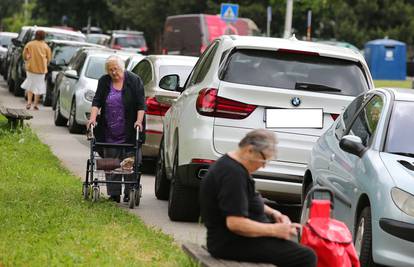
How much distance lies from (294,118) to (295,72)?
50cm

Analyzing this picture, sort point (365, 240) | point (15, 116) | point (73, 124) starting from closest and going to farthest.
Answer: point (365, 240) → point (15, 116) → point (73, 124)

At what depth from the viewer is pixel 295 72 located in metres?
11.5

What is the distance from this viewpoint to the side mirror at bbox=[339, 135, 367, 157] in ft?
30.8

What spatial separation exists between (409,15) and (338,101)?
56194 millimetres

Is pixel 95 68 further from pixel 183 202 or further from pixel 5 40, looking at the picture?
pixel 5 40

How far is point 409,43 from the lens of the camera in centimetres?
6925

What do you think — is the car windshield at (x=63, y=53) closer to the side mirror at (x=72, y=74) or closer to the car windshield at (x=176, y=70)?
the side mirror at (x=72, y=74)

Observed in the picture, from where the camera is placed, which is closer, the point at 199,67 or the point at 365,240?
the point at 365,240

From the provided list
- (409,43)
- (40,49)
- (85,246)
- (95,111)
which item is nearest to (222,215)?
(85,246)

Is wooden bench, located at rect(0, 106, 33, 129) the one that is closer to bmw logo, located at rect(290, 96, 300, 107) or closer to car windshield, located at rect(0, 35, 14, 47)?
bmw logo, located at rect(290, 96, 300, 107)

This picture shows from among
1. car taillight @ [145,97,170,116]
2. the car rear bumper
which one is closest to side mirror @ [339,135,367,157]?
the car rear bumper

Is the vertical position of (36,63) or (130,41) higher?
(36,63)

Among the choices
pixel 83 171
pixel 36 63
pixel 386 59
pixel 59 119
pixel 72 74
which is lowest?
pixel 386 59

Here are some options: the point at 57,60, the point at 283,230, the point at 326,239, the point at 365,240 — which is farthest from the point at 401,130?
the point at 57,60
